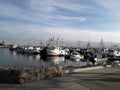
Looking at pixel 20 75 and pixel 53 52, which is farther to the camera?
pixel 53 52

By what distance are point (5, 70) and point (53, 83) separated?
2912mm

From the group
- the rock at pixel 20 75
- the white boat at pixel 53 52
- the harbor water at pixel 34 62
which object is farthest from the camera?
the white boat at pixel 53 52

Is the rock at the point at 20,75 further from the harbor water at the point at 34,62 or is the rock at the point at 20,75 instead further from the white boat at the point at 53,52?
the white boat at the point at 53,52

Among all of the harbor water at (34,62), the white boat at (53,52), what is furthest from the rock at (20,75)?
the white boat at (53,52)

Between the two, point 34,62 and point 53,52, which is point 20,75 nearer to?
point 34,62

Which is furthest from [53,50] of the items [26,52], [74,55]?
[26,52]

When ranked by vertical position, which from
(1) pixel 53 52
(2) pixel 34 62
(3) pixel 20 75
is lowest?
(2) pixel 34 62

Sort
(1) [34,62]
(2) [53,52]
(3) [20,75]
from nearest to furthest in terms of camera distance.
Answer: (3) [20,75], (1) [34,62], (2) [53,52]

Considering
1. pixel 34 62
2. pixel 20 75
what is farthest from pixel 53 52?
pixel 20 75

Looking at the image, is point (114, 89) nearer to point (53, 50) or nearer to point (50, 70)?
point (50, 70)

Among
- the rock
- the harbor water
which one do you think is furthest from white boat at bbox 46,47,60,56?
the rock

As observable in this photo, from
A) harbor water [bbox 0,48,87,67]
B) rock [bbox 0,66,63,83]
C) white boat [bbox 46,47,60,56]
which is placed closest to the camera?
rock [bbox 0,66,63,83]

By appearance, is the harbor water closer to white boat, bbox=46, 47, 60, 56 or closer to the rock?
white boat, bbox=46, 47, 60, 56

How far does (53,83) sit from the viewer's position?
46.4ft
